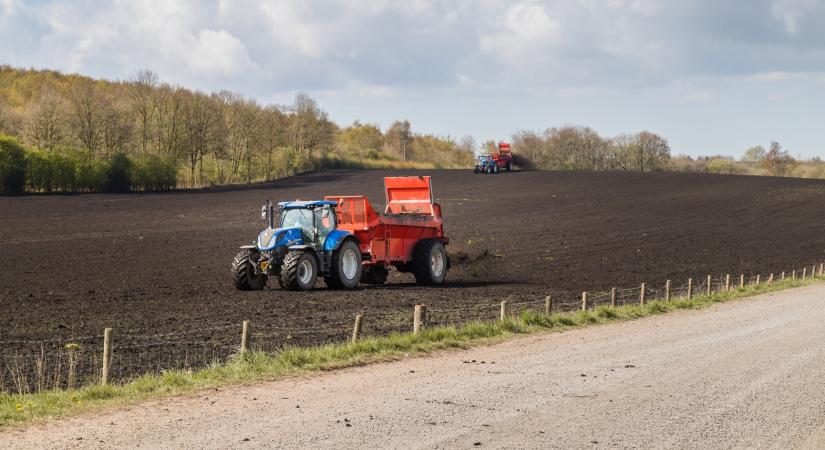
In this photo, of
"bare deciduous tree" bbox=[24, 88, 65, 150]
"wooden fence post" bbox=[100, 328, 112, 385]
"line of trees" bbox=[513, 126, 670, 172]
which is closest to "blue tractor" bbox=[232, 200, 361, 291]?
"wooden fence post" bbox=[100, 328, 112, 385]

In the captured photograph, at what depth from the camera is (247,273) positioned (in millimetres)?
26000

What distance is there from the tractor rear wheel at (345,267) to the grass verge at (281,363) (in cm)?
744

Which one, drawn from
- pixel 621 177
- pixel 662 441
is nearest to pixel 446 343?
pixel 662 441

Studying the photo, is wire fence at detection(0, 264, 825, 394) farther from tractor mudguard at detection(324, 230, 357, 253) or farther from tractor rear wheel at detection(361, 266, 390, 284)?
tractor rear wheel at detection(361, 266, 390, 284)

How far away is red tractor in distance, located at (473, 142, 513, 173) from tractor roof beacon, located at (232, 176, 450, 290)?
5697 centimetres

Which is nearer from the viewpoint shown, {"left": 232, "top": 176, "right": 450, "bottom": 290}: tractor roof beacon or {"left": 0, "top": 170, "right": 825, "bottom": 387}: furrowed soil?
{"left": 0, "top": 170, "right": 825, "bottom": 387}: furrowed soil

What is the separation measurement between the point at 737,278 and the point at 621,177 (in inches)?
1873

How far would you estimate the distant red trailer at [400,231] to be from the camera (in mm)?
27703

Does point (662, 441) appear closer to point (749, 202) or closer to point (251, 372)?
point (251, 372)

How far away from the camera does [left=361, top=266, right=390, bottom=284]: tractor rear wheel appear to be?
29219mm

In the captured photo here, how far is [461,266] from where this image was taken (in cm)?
3509

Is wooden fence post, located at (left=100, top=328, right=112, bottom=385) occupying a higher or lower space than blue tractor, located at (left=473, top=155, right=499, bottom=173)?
lower

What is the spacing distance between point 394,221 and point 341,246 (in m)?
2.43

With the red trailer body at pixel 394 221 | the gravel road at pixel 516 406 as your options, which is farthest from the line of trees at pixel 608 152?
the gravel road at pixel 516 406
